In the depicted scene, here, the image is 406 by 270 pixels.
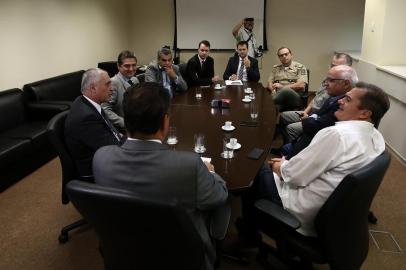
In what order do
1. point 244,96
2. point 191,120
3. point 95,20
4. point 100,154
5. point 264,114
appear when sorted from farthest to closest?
point 95,20 < point 244,96 < point 264,114 < point 191,120 < point 100,154

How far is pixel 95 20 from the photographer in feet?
18.8

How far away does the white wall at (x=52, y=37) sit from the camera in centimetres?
387

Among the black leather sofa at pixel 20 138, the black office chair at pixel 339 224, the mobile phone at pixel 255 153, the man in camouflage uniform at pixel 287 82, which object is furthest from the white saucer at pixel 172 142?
the man in camouflage uniform at pixel 287 82

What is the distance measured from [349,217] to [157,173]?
2.79 ft

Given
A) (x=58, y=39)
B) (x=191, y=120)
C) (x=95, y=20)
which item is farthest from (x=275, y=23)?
(x=191, y=120)

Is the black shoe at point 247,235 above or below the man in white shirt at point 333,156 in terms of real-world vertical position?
below

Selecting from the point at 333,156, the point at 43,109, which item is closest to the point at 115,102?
the point at 43,109

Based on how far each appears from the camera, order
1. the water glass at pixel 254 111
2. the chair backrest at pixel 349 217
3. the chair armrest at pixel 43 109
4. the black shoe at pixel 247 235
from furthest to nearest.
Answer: the chair armrest at pixel 43 109 < the water glass at pixel 254 111 < the black shoe at pixel 247 235 < the chair backrest at pixel 349 217

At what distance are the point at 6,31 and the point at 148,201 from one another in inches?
149

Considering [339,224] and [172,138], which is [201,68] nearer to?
[172,138]

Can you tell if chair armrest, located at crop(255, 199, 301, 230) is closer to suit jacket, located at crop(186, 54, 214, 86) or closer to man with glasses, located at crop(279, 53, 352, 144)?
man with glasses, located at crop(279, 53, 352, 144)

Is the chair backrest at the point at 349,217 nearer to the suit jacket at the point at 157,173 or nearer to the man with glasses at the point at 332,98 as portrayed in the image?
the suit jacket at the point at 157,173

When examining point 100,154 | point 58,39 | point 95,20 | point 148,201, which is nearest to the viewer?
point 148,201

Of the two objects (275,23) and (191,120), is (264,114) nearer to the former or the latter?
(191,120)
